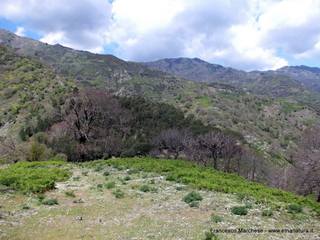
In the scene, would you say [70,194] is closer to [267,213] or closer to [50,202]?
[50,202]

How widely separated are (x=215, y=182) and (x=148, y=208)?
7.28 metres

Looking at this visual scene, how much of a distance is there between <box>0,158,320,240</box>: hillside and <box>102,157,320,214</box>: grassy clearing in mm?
67

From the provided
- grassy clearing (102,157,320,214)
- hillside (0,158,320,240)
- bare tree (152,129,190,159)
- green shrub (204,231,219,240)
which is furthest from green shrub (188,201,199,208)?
bare tree (152,129,190,159)

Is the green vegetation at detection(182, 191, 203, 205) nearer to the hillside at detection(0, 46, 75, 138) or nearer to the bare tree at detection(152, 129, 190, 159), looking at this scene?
the bare tree at detection(152, 129, 190, 159)

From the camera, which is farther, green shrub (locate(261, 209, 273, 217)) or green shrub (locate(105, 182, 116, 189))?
green shrub (locate(105, 182, 116, 189))

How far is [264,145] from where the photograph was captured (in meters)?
150

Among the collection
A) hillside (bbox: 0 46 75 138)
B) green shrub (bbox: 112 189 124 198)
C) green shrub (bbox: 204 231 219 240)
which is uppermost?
hillside (bbox: 0 46 75 138)

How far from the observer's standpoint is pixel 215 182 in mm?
28031

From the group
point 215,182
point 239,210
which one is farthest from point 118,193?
point 239,210

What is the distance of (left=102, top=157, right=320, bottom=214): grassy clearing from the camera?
79.2 ft

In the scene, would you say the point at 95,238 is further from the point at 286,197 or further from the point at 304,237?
the point at 286,197

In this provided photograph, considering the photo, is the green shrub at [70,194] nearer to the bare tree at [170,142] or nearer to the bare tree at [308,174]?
the bare tree at [308,174]

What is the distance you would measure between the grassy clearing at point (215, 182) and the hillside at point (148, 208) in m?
0.07

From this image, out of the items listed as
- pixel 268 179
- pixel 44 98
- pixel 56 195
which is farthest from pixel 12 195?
pixel 44 98
